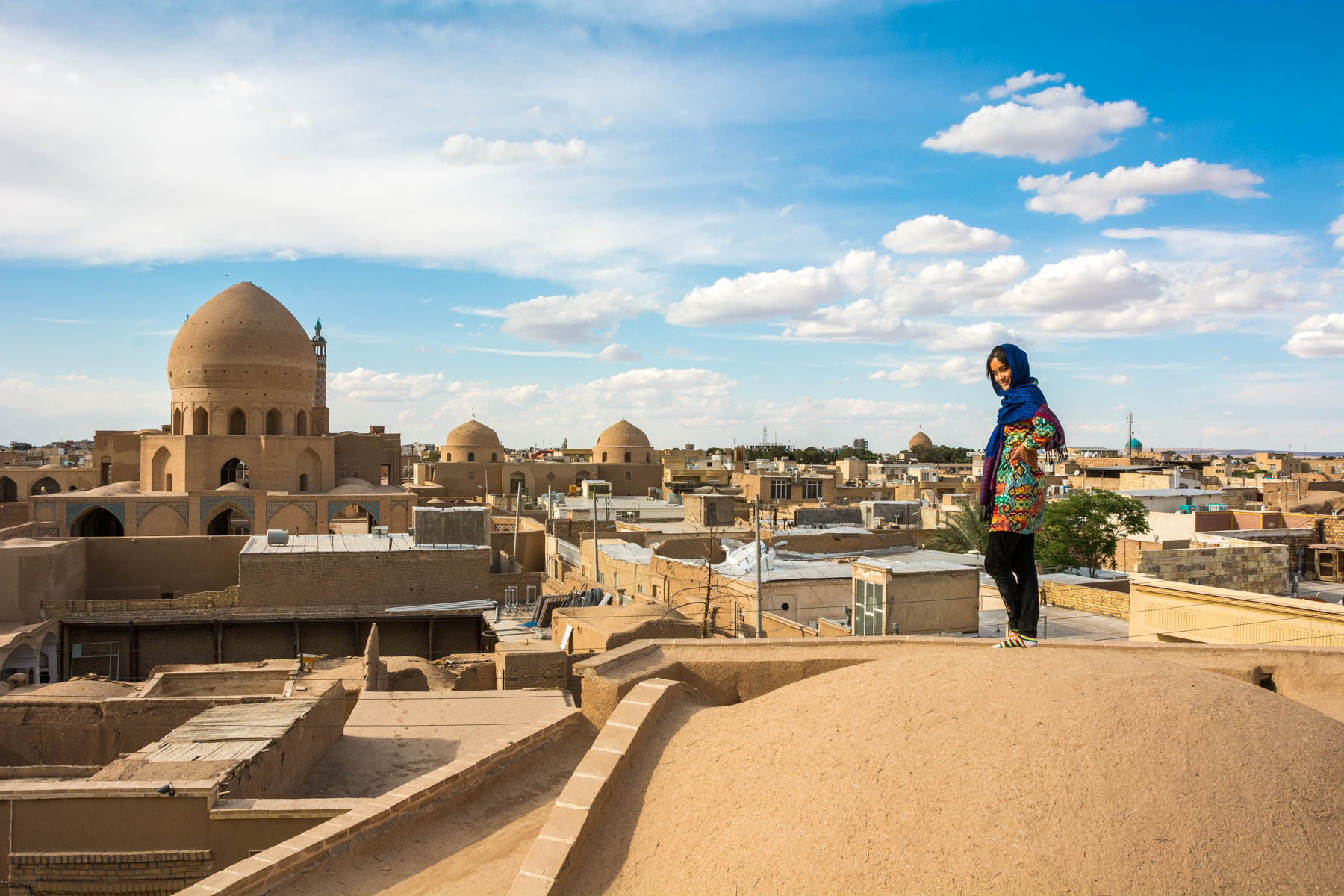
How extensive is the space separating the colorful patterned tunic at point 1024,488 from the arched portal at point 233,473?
34.0 m

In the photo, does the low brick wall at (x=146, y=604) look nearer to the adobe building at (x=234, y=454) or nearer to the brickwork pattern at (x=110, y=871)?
the brickwork pattern at (x=110, y=871)

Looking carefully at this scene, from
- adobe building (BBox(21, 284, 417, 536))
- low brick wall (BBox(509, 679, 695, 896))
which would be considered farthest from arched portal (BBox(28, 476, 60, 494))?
low brick wall (BBox(509, 679, 695, 896))

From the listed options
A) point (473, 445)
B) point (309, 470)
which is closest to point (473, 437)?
point (473, 445)

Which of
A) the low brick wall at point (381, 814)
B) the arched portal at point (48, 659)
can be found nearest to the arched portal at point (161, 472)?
the arched portal at point (48, 659)

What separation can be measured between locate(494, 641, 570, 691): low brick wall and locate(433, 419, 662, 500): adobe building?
3400 centimetres

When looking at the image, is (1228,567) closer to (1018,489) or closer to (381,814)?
(1018,489)

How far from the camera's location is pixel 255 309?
35.2 metres

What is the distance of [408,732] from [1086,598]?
11504mm

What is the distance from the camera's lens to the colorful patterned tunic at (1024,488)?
466 centimetres

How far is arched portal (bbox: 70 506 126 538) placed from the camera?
1235 inches

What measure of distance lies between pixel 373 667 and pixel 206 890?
25.0 feet

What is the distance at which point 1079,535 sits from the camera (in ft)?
72.5

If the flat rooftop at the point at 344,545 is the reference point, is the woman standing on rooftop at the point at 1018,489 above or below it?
above

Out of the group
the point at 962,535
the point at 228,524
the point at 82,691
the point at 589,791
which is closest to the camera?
the point at 589,791
